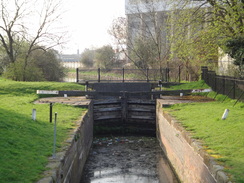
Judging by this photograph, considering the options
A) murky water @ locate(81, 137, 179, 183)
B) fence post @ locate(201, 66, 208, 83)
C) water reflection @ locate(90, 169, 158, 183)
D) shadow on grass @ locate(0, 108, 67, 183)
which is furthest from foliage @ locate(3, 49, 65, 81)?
water reflection @ locate(90, 169, 158, 183)

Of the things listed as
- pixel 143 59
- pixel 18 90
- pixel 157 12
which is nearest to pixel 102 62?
pixel 143 59

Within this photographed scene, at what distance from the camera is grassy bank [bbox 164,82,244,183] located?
5891mm

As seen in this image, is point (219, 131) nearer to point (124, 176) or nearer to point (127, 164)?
point (124, 176)

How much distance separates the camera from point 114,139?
567 inches

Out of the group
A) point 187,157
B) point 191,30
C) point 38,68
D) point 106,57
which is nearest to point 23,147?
point 187,157

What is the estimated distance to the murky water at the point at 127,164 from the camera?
9.26 meters

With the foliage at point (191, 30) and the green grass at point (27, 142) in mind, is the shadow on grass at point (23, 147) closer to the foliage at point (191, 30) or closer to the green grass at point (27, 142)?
the green grass at point (27, 142)

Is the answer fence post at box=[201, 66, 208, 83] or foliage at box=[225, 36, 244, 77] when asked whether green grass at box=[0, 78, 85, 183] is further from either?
fence post at box=[201, 66, 208, 83]

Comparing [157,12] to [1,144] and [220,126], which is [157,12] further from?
[1,144]

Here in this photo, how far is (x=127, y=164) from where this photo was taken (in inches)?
410

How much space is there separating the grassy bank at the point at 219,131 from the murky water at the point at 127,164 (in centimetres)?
151

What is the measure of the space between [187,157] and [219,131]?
1068mm

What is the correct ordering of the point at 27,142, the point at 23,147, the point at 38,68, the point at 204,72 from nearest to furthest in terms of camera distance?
the point at 23,147
the point at 27,142
the point at 204,72
the point at 38,68

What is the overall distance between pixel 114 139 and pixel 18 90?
611cm
